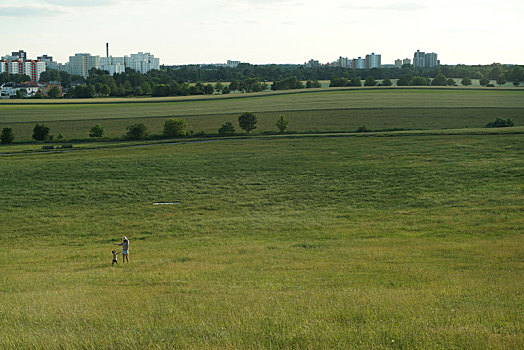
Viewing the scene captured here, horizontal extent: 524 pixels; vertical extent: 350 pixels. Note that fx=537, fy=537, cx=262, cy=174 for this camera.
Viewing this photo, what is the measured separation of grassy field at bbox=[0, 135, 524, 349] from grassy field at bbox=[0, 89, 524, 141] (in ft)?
91.4

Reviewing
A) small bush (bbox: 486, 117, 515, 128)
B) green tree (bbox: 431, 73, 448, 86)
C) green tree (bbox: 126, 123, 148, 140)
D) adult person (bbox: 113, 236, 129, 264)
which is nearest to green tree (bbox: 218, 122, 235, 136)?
green tree (bbox: 126, 123, 148, 140)

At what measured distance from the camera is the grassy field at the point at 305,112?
98562 mm

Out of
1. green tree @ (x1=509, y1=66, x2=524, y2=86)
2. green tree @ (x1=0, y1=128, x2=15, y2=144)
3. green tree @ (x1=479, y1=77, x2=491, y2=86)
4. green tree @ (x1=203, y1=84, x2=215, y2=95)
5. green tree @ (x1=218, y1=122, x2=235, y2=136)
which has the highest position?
green tree @ (x1=509, y1=66, x2=524, y2=86)

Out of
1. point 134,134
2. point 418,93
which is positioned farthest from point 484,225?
point 418,93

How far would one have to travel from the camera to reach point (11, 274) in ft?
78.5

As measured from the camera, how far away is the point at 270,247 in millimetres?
29078

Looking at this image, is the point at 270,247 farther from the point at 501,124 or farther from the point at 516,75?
the point at 516,75

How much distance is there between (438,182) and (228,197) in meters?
18.9

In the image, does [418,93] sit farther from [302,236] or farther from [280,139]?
[302,236]

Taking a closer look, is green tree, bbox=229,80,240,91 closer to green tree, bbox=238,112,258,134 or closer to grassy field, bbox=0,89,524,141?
grassy field, bbox=0,89,524,141

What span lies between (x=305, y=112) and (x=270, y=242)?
289 ft

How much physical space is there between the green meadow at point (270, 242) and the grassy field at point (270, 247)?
10 centimetres

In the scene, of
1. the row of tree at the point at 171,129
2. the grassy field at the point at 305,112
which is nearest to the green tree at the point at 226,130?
the row of tree at the point at 171,129

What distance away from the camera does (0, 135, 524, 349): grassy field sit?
12375 millimetres
